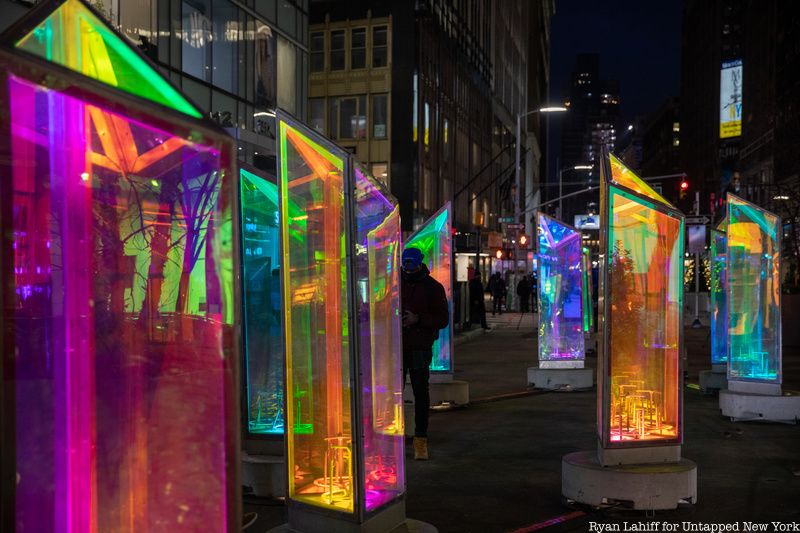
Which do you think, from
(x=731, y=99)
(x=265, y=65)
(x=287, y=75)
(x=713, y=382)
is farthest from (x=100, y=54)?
(x=731, y=99)

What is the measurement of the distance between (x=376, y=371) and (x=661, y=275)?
114 inches

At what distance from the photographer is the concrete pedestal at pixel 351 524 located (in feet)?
17.8

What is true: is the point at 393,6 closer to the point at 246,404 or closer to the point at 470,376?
the point at 470,376

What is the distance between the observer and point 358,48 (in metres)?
50.5

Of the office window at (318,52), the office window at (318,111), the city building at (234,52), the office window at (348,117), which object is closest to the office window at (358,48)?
the office window at (318,52)

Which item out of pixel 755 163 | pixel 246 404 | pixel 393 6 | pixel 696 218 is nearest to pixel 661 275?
pixel 246 404

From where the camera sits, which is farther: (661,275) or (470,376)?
(470,376)

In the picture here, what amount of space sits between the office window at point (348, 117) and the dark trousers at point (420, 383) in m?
42.0

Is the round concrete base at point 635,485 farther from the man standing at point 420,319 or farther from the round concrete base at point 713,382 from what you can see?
the round concrete base at point 713,382

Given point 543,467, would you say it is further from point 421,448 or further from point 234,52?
point 234,52

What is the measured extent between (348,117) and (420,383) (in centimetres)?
4269

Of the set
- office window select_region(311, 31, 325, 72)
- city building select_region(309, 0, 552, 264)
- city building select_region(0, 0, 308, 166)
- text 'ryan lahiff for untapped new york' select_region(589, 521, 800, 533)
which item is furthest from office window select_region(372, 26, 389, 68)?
text 'ryan lahiff for untapped new york' select_region(589, 521, 800, 533)

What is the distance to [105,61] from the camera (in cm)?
312

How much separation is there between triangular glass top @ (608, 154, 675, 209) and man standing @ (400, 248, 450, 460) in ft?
6.89
